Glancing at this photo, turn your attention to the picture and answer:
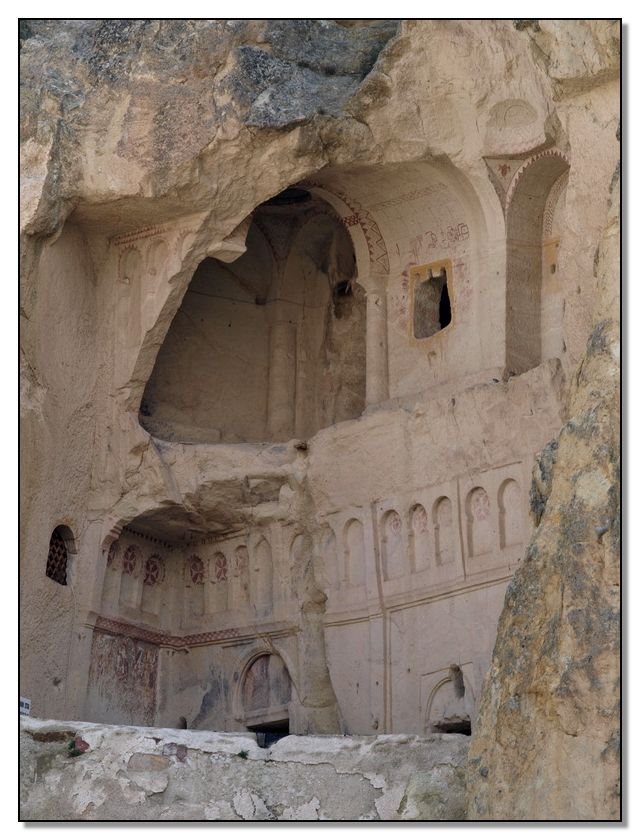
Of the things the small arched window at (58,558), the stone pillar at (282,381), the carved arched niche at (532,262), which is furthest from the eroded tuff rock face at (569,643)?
the stone pillar at (282,381)

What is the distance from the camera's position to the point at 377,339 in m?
22.0

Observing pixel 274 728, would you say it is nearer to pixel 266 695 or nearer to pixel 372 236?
pixel 266 695

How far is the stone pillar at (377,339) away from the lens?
21.8m

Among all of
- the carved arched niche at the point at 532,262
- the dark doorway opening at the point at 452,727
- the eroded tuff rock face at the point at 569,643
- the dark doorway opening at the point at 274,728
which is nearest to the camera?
the eroded tuff rock face at the point at 569,643

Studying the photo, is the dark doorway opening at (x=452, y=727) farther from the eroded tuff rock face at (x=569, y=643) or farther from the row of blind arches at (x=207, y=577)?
the eroded tuff rock face at (x=569, y=643)

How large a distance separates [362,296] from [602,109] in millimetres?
4379

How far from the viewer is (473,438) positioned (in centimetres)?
2034

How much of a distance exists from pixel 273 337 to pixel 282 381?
468mm

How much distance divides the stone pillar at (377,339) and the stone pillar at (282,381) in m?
1.33

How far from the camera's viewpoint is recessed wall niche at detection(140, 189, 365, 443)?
74.8 ft

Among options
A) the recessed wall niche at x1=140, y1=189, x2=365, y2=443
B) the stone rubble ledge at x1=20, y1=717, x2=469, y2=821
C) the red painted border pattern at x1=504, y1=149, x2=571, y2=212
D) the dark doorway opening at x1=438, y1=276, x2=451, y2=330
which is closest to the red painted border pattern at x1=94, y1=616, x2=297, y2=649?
the recessed wall niche at x1=140, y1=189, x2=365, y2=443

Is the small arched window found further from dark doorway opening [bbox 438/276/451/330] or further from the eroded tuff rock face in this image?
the eroded tuff rock face

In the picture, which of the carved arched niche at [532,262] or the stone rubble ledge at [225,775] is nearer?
the stone rubble ledge at [225,775]

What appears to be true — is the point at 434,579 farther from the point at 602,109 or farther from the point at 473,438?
the point at 602,109
